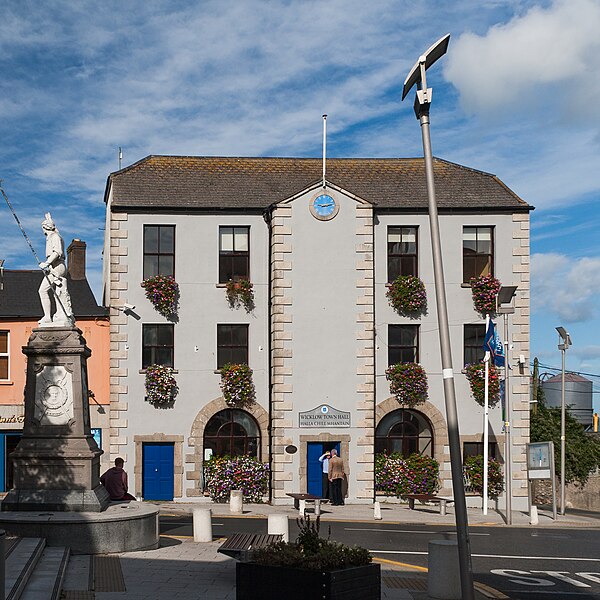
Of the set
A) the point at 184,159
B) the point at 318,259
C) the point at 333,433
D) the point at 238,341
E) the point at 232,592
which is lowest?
the point at 232,592

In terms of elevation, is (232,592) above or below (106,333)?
below

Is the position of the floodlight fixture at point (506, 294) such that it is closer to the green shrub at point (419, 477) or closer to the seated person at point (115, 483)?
the green shrub at point (419, 477)

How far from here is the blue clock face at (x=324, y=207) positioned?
32.0m

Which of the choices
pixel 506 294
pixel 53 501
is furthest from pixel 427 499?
pixel 53 501

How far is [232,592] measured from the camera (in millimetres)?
13594

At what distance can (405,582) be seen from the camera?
14992mm

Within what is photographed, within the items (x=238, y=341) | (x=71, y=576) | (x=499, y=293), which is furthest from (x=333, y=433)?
(x=71, y=576)

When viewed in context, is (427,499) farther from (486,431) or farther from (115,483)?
(115,483)

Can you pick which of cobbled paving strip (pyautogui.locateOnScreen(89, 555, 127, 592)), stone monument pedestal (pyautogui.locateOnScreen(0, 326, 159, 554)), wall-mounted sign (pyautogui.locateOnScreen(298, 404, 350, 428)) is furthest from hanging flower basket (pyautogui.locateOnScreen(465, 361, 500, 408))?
cobbled paving strip (pyautogui.locateOnScreen(89, 555, 127, 592))

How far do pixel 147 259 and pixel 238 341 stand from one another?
417 cm

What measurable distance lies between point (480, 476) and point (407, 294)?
6509 mm

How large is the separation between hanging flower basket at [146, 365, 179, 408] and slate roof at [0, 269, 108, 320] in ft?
10.0

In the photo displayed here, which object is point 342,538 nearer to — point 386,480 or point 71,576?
point 71,576

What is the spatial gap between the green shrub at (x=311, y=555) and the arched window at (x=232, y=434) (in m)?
20.7
